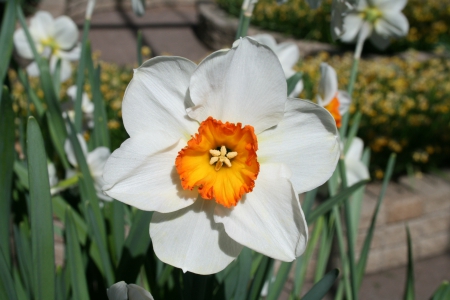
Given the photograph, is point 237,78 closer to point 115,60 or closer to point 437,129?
point 437,129

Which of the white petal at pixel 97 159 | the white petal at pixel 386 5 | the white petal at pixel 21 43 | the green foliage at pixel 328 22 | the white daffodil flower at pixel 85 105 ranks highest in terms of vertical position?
the white petal at pixel 386 5

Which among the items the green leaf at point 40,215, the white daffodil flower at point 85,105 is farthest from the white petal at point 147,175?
the white daffodil flower at point 85,105

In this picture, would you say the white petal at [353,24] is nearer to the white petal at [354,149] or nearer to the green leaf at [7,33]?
the white petal at [354,149]

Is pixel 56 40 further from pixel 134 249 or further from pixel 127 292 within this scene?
pixel 127 292

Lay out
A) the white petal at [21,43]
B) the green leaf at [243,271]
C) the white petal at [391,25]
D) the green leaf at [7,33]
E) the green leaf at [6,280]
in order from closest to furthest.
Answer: the green leaf at [6,280], the green leaf at [243,271], the green leaf at [7,33], the white petal at [391,25], the white petal at [21,43]

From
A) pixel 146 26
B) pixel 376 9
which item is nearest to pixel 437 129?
pixel 376 9

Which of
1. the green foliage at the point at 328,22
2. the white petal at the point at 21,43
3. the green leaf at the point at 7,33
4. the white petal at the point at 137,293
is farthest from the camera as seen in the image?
the green foliage at the point at 328,22
